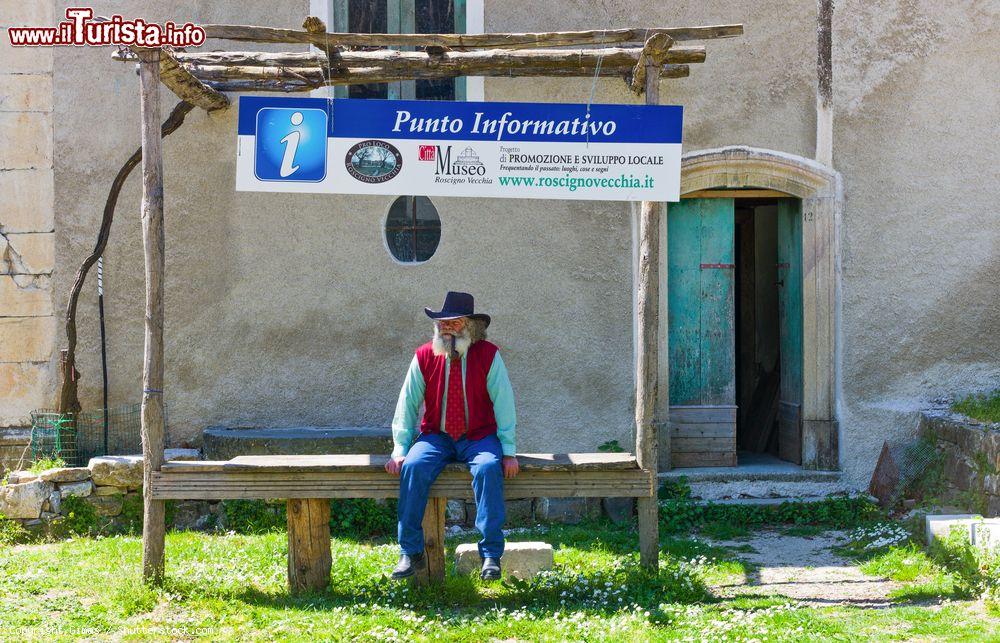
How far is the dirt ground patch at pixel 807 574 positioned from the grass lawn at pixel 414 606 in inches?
5.8

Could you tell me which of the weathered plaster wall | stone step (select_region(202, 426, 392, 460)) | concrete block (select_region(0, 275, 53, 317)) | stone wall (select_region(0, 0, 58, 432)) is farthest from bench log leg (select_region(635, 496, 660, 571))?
concrete block (select_region(0, 275, 53, 317))

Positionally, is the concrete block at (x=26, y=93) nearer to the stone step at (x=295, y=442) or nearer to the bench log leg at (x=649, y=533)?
the stone step at (x=295, y=442)

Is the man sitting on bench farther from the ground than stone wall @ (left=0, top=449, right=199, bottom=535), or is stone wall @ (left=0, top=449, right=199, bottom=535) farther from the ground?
the man sitting on bench

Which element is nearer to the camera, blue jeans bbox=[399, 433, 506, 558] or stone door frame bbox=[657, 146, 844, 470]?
blue jeans bbox=[399, 433, 506, 558]

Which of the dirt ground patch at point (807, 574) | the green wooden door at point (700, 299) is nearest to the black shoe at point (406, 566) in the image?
the dirt ground patch at point (807, 574)

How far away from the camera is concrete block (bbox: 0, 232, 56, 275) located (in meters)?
7.56

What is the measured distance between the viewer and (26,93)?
24.9ft

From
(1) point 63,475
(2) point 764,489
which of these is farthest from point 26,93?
(2) point 764,489

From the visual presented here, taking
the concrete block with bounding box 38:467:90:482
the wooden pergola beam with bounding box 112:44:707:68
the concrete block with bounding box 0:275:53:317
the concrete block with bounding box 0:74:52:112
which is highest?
the concrete block with bounding box 0:74:52:112

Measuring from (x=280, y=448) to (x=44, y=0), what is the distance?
3.96 metres

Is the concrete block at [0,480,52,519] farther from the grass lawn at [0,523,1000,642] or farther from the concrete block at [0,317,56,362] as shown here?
the concrete block at [0,317,56,362]

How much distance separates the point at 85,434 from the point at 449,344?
3.50m

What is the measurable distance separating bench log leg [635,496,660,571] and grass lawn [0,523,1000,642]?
3.5 inches

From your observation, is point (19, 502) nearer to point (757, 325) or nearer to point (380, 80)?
point (380, 80)
